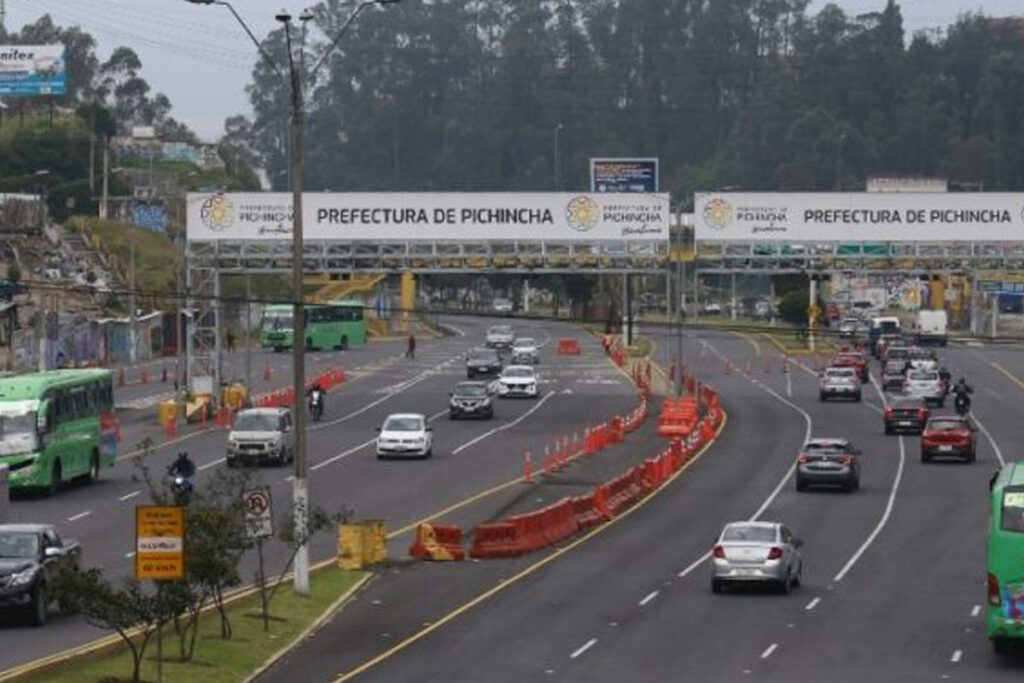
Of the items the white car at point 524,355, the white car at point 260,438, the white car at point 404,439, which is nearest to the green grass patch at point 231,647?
the white car at point 260,438

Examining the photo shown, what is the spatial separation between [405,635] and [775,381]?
68726 mm

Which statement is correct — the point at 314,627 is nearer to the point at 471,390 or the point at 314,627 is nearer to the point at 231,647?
the point at 231,647

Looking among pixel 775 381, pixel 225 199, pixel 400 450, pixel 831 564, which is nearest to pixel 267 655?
pixel 831 564

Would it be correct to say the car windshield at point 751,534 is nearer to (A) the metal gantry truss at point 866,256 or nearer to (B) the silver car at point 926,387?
(A) the metal gantry truss at point 866,256

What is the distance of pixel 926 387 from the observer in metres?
85.8

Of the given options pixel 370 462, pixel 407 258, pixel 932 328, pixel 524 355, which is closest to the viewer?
pixel 370 462

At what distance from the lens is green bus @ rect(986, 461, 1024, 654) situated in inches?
1184

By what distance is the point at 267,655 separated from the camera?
103 feet

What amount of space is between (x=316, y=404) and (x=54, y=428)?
83.7 ft

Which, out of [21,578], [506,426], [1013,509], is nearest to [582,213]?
[506,426]

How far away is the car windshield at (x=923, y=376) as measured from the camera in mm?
86188

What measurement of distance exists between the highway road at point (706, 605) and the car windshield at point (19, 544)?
4140 mm

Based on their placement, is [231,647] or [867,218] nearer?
[231,647]

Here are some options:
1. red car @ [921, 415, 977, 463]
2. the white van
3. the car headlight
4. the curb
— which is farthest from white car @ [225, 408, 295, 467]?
the white van
